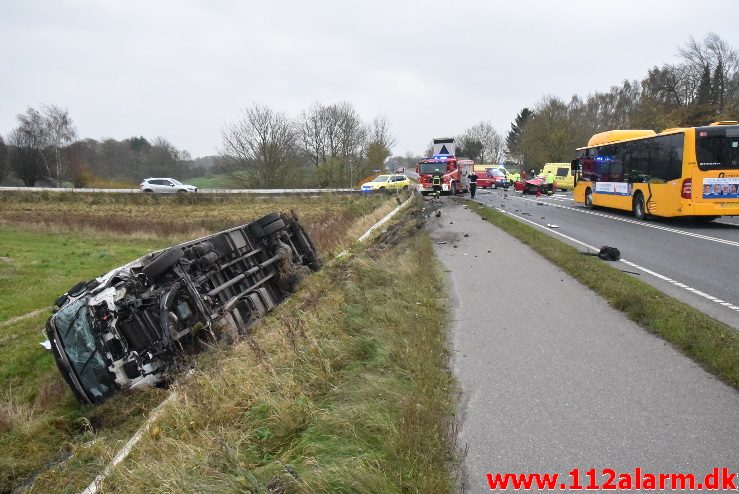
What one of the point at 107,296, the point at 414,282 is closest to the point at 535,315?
the point at 414,282

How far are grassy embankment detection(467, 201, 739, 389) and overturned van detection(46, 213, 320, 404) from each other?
18.6 feet

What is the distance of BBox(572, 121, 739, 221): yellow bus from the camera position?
49.2 feet

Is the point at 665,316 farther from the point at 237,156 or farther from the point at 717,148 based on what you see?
the point at 237,156

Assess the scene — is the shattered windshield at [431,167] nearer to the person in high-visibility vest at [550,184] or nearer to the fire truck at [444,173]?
the fire truck at [444,173]

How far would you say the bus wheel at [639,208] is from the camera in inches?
707

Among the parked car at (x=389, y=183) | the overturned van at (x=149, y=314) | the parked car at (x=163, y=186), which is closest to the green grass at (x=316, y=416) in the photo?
the overturned van at (x=149, y=314)

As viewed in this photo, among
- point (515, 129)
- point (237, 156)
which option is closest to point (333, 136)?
point (237, 156)

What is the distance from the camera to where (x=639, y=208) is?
719 inches

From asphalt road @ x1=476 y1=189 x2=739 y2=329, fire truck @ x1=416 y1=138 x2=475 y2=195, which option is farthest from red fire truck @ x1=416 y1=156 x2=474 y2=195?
asphalt road @ x1=476 y1=189 x2=739 y2=329

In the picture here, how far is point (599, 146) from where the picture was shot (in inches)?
883

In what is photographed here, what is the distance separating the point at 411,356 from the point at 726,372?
2.87 metres

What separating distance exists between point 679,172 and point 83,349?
16.6 meters

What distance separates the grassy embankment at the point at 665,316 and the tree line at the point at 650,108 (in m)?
38.1

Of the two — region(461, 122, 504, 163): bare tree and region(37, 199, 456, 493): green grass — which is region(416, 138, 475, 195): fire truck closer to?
region(37, 199, 456, 493): green grass
